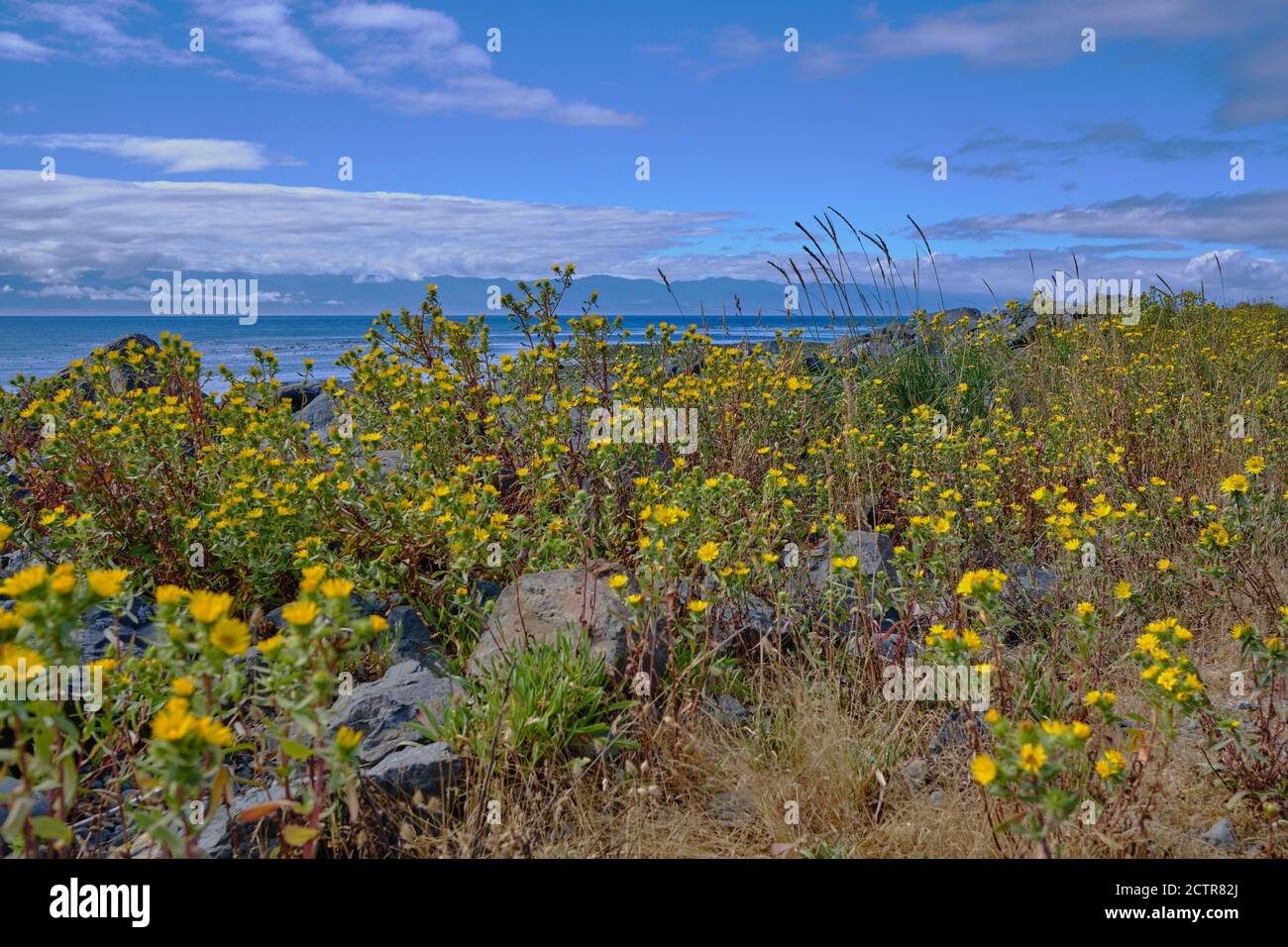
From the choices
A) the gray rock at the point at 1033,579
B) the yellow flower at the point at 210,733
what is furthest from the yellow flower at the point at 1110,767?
the yellow flower at the point at 210,733

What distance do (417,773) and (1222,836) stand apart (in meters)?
2.40

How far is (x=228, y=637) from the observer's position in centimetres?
156

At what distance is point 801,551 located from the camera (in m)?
4.04

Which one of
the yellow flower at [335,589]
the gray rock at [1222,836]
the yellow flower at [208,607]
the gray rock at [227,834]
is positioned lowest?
the gray rock at [1222,836]

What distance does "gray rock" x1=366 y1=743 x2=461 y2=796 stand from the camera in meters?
2.40

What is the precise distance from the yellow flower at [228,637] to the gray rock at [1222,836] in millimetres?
2661

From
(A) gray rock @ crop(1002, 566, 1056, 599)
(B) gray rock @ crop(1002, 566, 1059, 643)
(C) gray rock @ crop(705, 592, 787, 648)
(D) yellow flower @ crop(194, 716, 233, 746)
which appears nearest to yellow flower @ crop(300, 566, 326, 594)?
(D) yellow flower @ crop(194, 716, 233, 746)

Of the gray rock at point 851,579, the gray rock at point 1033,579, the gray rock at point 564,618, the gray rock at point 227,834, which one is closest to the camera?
the gray rock at point 227,834

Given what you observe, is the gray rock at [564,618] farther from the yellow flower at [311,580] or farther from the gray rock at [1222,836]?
the gray rock at [1222,836]

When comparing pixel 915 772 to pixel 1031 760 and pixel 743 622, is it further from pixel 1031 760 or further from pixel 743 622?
pixel 1031 760

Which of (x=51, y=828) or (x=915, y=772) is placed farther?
(x=915, y=772)

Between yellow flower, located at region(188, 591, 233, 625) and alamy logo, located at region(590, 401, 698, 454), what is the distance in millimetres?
2627

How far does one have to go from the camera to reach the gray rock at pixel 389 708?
105 inches

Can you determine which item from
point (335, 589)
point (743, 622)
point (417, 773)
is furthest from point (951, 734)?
point (335, 589)
